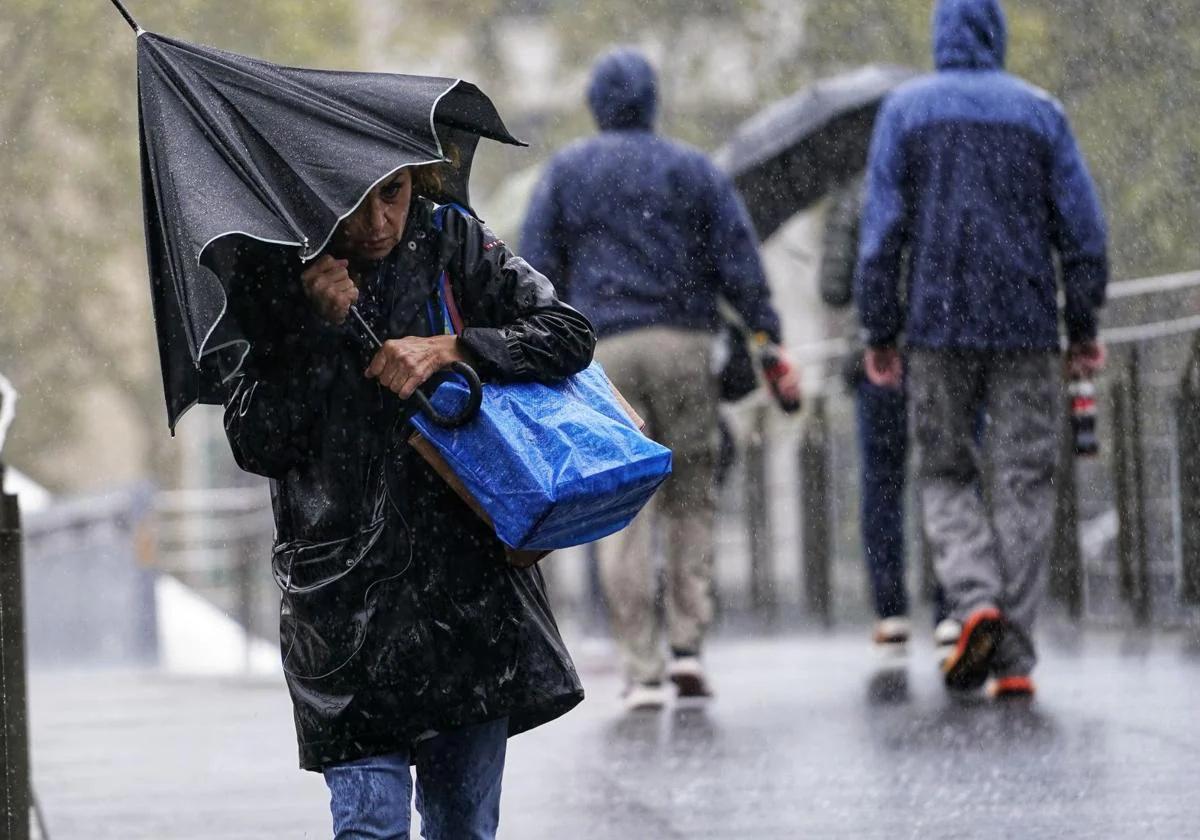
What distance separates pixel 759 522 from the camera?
1752 cm

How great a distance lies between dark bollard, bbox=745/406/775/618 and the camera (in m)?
17.5

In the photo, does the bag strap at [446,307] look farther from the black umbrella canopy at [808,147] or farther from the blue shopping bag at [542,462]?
the black umbrella canopy at [808,147]

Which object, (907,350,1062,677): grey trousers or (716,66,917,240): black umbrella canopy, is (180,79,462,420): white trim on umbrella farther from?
(716,66,917,240): black umbrella canopy

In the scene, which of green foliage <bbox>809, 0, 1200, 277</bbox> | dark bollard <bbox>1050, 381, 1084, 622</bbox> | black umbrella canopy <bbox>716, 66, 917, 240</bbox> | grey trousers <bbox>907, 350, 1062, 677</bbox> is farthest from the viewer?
green foliage <bbox>809, 0, 1200, 277</bbox>

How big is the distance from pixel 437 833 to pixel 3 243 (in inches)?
1262

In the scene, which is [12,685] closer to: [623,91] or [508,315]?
[508,315]

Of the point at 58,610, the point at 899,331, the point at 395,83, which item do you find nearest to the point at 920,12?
the point at 58,610

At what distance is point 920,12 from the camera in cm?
2205

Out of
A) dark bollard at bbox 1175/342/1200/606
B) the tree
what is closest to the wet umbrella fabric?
dark bollard at bbox 1175/342/1200/606

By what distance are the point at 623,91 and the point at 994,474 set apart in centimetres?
197

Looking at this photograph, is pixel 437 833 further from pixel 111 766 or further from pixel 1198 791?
pixel 111 766

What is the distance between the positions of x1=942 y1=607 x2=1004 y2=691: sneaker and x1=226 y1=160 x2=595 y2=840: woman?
4.14m

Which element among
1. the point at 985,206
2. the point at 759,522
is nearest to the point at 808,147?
the point at 985,206

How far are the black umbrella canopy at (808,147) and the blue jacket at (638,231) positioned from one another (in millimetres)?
3214
